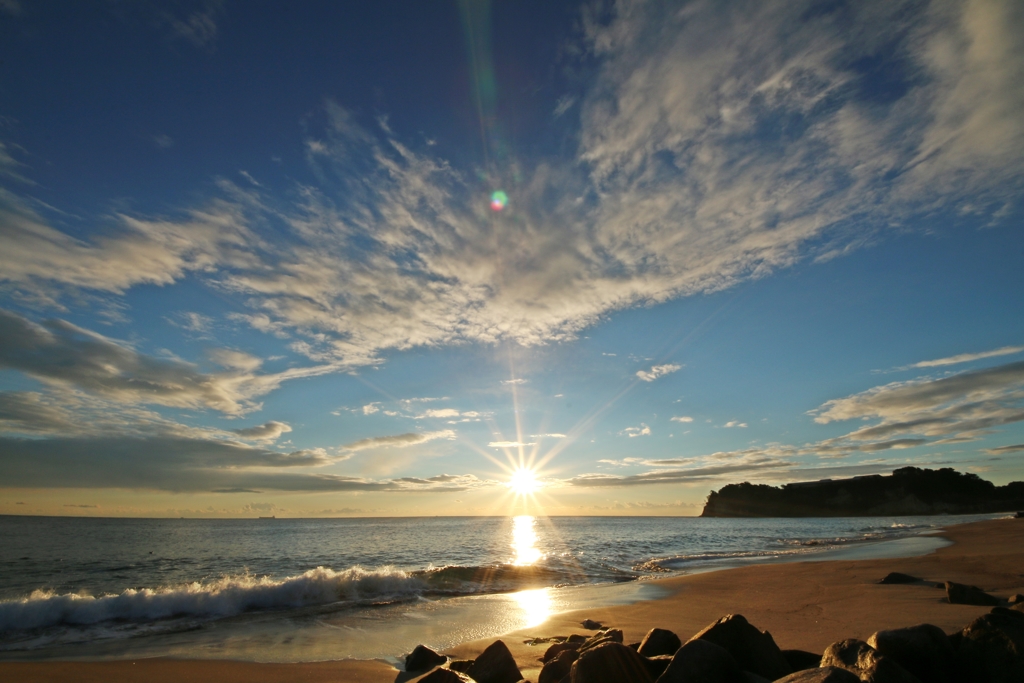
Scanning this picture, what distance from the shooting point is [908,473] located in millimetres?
120438

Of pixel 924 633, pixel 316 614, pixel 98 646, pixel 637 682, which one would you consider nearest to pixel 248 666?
pixel 98 646

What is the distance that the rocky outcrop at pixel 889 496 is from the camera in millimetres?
109625

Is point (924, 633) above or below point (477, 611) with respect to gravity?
above

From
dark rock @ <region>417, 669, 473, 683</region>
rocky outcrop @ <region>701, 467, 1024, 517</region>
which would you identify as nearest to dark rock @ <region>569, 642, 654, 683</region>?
dark rock @ <region>417, 669, 473, 683</region>

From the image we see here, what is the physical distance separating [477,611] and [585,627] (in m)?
4.14

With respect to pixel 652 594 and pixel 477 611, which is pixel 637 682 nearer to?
pixel 477 611

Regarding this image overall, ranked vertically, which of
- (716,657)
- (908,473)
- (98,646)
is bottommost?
(98,646)

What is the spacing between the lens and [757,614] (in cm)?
1159

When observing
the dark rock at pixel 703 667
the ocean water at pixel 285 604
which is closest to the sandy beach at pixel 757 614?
the ocean water at pixel 285 604

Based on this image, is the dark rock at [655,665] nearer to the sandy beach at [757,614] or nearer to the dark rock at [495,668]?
the dark rock at [495,668]

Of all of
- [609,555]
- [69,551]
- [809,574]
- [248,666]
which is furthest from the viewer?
[69,551]

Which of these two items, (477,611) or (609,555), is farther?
(609,555)

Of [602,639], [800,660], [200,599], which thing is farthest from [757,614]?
[200,599]

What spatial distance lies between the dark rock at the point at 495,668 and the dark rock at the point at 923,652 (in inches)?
172
